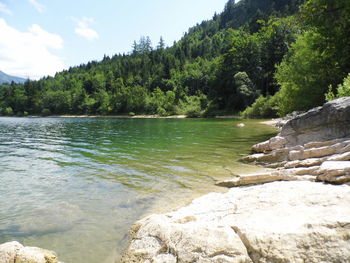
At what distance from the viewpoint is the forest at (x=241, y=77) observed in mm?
24047

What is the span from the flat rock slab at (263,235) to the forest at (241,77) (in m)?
16.9

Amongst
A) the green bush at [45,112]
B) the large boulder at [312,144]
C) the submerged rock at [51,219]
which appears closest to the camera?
the submerged rock at [51,219]

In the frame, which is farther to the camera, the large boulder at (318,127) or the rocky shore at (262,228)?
the large boulder at (318,127)

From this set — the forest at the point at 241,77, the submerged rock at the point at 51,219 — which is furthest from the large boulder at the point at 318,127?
the submerged rock at the point at 51,219

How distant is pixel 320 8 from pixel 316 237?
2195 centimetres

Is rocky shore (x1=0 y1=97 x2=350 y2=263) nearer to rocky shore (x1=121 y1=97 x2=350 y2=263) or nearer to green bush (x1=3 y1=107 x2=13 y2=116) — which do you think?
rocky shore (x1=121 y1=97 x2=350 y2=263)

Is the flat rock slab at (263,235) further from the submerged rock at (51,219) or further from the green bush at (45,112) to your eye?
the green bush at (45,112)

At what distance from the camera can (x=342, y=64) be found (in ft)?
82.2

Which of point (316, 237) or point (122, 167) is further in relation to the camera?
point (122, 167)

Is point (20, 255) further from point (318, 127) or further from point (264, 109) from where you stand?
point (264, 109)

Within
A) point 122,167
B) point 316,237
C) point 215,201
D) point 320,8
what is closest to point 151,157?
point 122,167

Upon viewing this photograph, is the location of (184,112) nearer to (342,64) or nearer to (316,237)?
(342,64)

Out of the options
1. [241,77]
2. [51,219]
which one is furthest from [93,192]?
[241,77]

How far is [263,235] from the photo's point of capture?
4.25 metres
